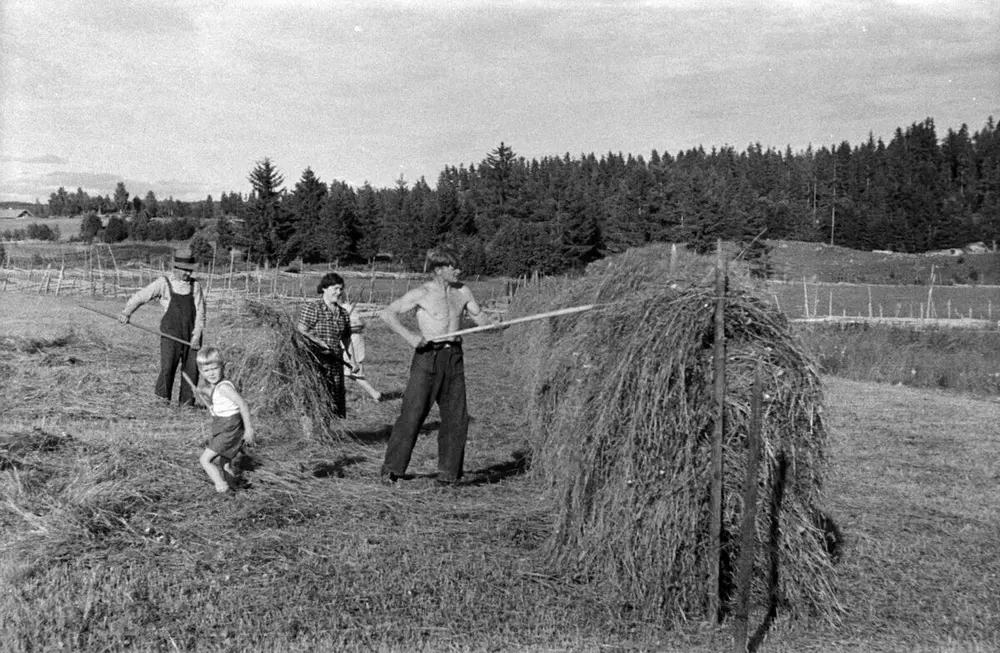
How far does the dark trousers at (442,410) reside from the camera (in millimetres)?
7195

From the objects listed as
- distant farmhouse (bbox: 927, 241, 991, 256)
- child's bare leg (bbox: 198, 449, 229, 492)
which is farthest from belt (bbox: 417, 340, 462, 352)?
distant farmhouse (bbox: 927, 241, 991, 256)

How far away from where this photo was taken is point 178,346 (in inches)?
393

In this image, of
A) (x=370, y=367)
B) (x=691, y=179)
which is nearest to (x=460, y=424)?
(x=370, y=367)

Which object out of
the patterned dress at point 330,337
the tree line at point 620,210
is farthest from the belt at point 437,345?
the tree line at point 620,210

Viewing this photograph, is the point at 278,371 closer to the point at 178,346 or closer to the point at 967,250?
the point at 178,346

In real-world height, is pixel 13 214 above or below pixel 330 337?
above

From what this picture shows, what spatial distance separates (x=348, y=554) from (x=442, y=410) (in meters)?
2.06

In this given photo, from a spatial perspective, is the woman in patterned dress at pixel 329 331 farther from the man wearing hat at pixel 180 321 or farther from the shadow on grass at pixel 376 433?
the man wearing hat at pixel 180 321

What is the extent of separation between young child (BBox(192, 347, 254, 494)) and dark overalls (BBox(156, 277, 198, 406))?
3.58 m

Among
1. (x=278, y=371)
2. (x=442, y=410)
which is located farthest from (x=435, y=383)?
(x=278, y=371)

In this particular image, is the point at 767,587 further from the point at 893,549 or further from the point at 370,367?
the point at 370,367

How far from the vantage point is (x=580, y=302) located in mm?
9469

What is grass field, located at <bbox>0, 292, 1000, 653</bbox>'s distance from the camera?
175 inches

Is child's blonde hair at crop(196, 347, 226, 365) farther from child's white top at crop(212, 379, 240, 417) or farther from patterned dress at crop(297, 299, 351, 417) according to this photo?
patterned dress at crop(297, 299, 351, 417)
